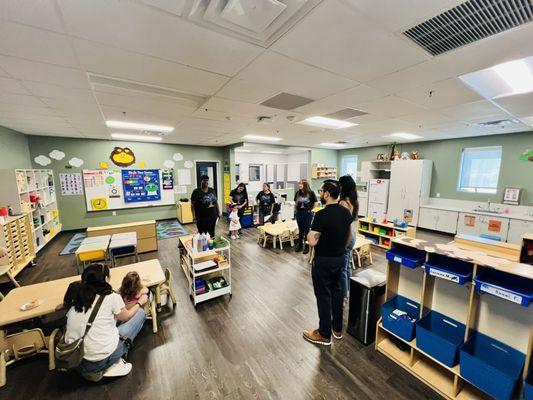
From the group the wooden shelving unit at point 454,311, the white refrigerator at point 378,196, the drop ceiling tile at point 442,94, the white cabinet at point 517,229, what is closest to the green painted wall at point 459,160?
the white cabinet at point 517,229

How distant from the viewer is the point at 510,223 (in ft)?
16.1

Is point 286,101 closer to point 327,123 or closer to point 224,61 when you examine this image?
point 224,61

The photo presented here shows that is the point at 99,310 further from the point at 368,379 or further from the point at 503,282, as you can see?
the point at 503,282

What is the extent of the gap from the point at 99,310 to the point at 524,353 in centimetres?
316

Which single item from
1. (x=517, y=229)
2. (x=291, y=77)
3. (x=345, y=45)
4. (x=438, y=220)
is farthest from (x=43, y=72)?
(x=517, y=229)

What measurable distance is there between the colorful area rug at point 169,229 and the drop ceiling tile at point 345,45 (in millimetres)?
5447

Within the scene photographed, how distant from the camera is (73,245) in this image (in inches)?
202

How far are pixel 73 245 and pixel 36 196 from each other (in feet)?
4.30

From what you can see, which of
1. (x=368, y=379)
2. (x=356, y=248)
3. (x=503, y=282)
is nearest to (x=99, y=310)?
(x=368, y=379)

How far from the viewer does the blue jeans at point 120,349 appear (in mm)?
1805

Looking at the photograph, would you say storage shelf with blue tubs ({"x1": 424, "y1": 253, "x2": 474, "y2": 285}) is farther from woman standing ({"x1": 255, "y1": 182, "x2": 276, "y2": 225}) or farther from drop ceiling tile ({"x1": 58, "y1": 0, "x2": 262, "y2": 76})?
woman standing ({"x1": 255, "y1": 182, "x2": 276, "y2": 225})

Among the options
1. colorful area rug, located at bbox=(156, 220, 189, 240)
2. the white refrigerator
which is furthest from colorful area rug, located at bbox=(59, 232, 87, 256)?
the white refrigerator

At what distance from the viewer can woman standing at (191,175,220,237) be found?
158 inches

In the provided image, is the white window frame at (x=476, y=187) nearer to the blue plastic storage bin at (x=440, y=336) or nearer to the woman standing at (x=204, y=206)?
the blue plastic storage bin at (x=440, y=336)
